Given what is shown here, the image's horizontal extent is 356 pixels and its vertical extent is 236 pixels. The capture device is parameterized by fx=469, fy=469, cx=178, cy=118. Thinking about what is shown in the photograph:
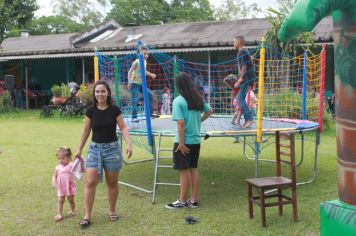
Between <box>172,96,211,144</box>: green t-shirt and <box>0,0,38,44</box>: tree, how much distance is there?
52.1 ft

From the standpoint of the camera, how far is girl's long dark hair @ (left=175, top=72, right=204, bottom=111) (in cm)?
539

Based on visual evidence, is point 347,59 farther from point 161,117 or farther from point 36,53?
point 36,53

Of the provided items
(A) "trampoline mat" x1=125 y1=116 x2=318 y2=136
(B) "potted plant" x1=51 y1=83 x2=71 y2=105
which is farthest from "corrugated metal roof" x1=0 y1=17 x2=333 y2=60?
(A) "trampoline mat" x1=125 y1=116 x2=318 y2=136

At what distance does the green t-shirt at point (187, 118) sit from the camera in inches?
210

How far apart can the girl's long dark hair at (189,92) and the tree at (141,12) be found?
3727cm

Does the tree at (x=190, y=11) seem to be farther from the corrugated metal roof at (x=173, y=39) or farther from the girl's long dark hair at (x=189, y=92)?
the girl's long dark hair at (x=189, y=92)

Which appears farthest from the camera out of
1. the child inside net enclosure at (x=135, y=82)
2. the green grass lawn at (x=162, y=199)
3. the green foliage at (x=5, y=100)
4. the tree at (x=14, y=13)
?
the tree at (x=14, y=13)

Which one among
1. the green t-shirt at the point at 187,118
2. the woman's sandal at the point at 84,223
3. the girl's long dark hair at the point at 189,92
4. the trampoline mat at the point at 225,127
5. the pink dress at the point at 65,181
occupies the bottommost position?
the woman's sandal at the point at 84,223

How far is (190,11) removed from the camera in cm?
4253

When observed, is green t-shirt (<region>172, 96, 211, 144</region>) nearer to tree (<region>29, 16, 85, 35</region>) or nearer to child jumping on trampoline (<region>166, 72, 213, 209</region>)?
child jumping on trampoline (<region>166, 72, 213, 209</region>)

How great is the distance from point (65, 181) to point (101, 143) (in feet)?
2.08

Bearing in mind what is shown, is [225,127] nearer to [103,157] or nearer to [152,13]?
[103,157]

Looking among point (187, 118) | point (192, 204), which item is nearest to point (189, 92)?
point (187, 118)

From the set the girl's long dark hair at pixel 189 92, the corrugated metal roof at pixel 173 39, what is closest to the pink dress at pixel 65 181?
the girl's long dark hair at pixel 189 92
